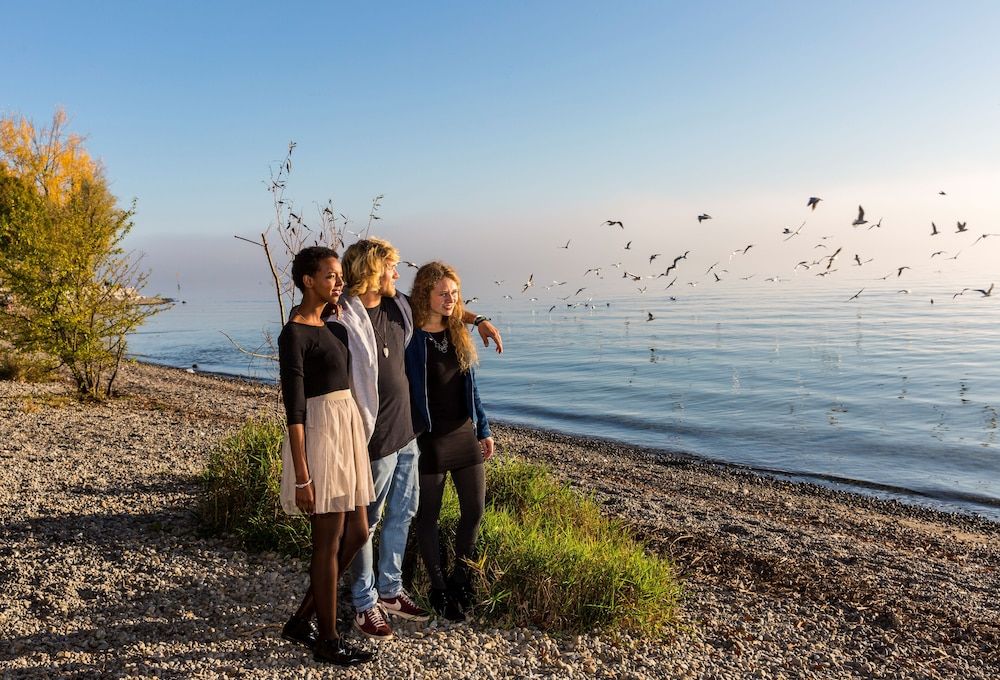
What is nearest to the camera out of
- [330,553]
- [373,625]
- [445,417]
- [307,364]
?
[307,364]

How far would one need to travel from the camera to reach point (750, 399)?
23297 mm

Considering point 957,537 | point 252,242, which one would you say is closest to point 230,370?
point 252,242

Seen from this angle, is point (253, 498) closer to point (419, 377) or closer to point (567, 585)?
point (419, 377)

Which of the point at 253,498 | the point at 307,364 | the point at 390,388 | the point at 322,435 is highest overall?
the point at 307,364

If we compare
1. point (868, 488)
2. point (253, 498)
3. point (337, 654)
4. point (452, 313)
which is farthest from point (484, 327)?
point (868, 488)

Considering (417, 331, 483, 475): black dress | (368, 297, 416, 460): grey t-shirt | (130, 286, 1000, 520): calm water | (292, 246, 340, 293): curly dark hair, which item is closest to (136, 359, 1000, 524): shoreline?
(130, 286, 1000, 520): calm water

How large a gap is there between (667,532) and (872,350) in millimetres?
31682

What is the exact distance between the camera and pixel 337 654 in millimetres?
Answer: 3885

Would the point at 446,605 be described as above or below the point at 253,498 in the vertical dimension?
below

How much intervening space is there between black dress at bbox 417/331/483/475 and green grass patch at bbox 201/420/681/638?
771mm

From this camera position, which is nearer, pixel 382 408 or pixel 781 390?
pixel 382 408

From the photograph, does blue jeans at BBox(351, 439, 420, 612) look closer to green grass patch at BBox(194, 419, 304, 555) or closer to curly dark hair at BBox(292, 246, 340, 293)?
curly dark hair at BBox(292, 246, 340, 293)

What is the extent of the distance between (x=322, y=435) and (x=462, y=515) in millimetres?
1377

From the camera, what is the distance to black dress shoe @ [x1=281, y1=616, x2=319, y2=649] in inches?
160
